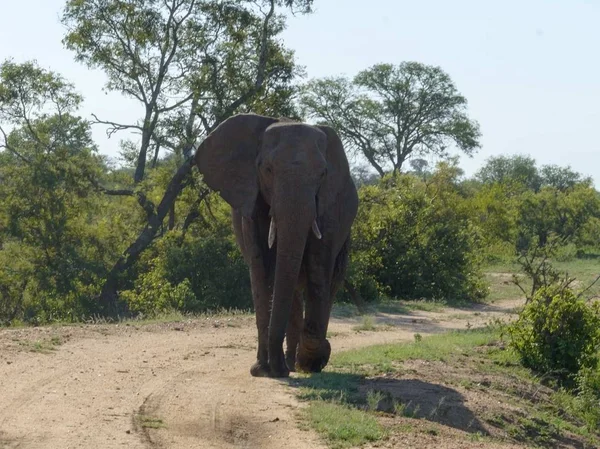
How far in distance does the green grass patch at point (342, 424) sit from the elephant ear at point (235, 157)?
2676mm

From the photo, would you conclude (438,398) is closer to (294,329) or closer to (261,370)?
(261,370)

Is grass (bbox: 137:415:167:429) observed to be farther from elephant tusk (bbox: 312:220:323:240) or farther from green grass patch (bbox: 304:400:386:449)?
elephant tusk (bbox: 312:220:323:240)

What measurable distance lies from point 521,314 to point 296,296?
4.20 metres


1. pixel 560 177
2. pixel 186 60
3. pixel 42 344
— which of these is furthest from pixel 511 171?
pixel 42 344

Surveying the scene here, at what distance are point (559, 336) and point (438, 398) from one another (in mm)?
4269

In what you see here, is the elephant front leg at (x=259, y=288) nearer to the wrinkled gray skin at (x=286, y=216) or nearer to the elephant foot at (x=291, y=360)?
the wrinkled gray skin at (x=286, y=216)

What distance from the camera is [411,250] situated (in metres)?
23.5

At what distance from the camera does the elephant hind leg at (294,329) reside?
35.4ft

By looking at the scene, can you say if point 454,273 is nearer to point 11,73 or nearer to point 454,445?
point 11,73

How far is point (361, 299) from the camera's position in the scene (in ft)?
69.4

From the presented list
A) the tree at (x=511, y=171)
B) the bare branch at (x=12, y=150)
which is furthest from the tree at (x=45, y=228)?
the tree at (x=511, y=171)

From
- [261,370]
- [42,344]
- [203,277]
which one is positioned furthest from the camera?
[203,277]

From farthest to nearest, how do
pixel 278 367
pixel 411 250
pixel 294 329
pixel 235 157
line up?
pixel 411 250
pixel 294 329
pixel 235 157
pixel 278 367

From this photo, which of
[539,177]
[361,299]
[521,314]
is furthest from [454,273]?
[539,177]
